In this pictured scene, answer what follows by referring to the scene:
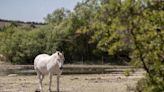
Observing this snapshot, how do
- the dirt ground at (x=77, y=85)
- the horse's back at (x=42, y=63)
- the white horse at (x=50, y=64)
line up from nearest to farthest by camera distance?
the white horse at (x=50, y=64)
the horse's back at (x=42, y=63)
the dirt ground at (x=77, y=85)

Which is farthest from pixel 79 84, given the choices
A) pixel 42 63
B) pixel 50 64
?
pixel 50 64

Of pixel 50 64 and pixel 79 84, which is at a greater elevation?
pixel 50 64

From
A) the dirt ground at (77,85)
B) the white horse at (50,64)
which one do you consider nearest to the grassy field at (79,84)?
the dirt ground at (77,85)

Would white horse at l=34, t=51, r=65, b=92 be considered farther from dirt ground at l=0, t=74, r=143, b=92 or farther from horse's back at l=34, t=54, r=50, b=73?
dirt ground at l=0, t=74, r=143, b=92

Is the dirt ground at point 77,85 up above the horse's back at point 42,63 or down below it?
below

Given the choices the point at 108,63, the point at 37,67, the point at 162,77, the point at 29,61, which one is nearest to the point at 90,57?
the point at 108,63

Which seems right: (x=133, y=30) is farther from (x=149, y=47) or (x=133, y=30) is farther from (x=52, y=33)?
(x=52, y=33)

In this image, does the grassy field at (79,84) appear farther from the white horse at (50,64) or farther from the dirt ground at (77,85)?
the white horse at (50,64)

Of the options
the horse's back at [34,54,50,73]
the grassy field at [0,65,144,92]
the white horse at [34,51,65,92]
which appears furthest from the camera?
the grassy field at [0,65,144,92]

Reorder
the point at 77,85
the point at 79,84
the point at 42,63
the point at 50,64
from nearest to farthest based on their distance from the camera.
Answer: the point at 50,64 < the point at 42,63 < the point at 77,85 < the point at 79,84

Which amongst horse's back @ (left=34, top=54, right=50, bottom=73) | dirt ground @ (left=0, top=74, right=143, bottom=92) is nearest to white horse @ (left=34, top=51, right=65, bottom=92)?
horse's back @ (left=34, top=54, right=50, bottom=73)

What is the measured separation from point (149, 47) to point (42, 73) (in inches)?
575

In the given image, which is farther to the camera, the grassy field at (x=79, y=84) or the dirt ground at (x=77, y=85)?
the grassy field at (x=79, y=84)

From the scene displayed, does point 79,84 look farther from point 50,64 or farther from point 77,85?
point 50,64
